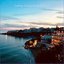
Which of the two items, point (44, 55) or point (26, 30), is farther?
point (44, 55)

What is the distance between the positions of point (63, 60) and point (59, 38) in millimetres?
1118

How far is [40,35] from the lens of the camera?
15.9 ft

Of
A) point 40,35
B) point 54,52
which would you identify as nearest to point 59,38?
point 54,52

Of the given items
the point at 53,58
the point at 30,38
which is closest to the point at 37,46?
the point at 30,38

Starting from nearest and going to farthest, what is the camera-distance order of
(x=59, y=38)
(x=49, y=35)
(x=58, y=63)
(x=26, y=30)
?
(x=58, y=63) → (x=26, y=30) → (x=49, y=35) → (x=59, y=38)

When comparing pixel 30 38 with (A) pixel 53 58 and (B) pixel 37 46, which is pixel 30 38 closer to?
(B) pixel 37 46

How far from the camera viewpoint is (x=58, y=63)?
4.41m

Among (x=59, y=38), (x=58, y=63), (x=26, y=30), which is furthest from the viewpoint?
(x=59, y=38)

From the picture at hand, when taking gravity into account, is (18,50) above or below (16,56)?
above

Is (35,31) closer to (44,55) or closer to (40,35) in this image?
(40,35)

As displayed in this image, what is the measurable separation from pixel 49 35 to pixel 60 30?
1.36 feet

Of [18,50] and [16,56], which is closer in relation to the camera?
[16,56]

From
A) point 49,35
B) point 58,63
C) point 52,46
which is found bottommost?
point 58,63

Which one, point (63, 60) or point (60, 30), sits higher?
point (60, 30)
